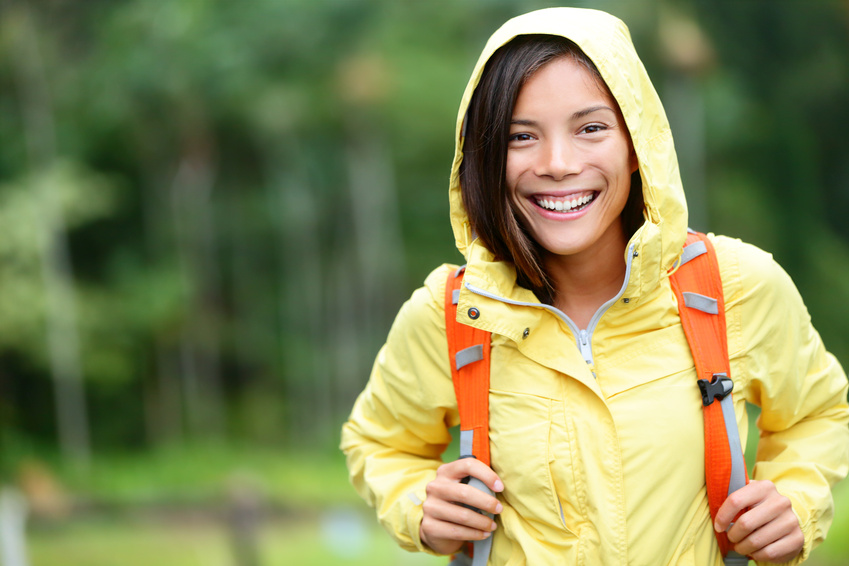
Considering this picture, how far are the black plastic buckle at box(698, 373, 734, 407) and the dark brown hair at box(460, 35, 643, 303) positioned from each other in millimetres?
269

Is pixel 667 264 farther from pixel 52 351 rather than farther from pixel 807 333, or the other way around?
pixel 52 351

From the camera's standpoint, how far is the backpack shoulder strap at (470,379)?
1.13m

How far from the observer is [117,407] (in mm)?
8555

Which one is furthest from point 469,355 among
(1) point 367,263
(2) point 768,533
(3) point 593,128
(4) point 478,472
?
(1) point 367,263

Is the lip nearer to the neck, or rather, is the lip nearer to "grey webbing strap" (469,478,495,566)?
the neck

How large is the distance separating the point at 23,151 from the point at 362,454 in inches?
295

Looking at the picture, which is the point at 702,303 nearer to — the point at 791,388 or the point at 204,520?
the point at 791,388

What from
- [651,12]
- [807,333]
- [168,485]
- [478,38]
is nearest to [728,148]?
[651,12]

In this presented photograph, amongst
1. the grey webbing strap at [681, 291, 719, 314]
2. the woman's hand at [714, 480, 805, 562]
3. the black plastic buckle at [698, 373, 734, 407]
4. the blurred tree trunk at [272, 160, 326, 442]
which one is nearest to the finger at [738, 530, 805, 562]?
the woman's hand at [714, 480, 805, 562]

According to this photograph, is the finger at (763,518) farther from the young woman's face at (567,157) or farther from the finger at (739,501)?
the young woman's face at (567,157)

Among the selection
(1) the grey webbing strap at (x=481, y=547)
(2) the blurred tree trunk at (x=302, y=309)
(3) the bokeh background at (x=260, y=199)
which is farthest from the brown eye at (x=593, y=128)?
(2) the blurred tree trunk at (x=302, y=309)

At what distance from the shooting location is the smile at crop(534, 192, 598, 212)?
1.11m

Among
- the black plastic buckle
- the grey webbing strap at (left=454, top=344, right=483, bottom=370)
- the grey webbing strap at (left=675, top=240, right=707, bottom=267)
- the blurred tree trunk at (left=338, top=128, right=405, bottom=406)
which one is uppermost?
the grey webbing strap at (left=675, top=240, right=707, bottom=267)

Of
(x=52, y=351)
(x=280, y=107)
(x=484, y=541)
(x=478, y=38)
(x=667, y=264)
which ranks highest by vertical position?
(x=478, y=38)
